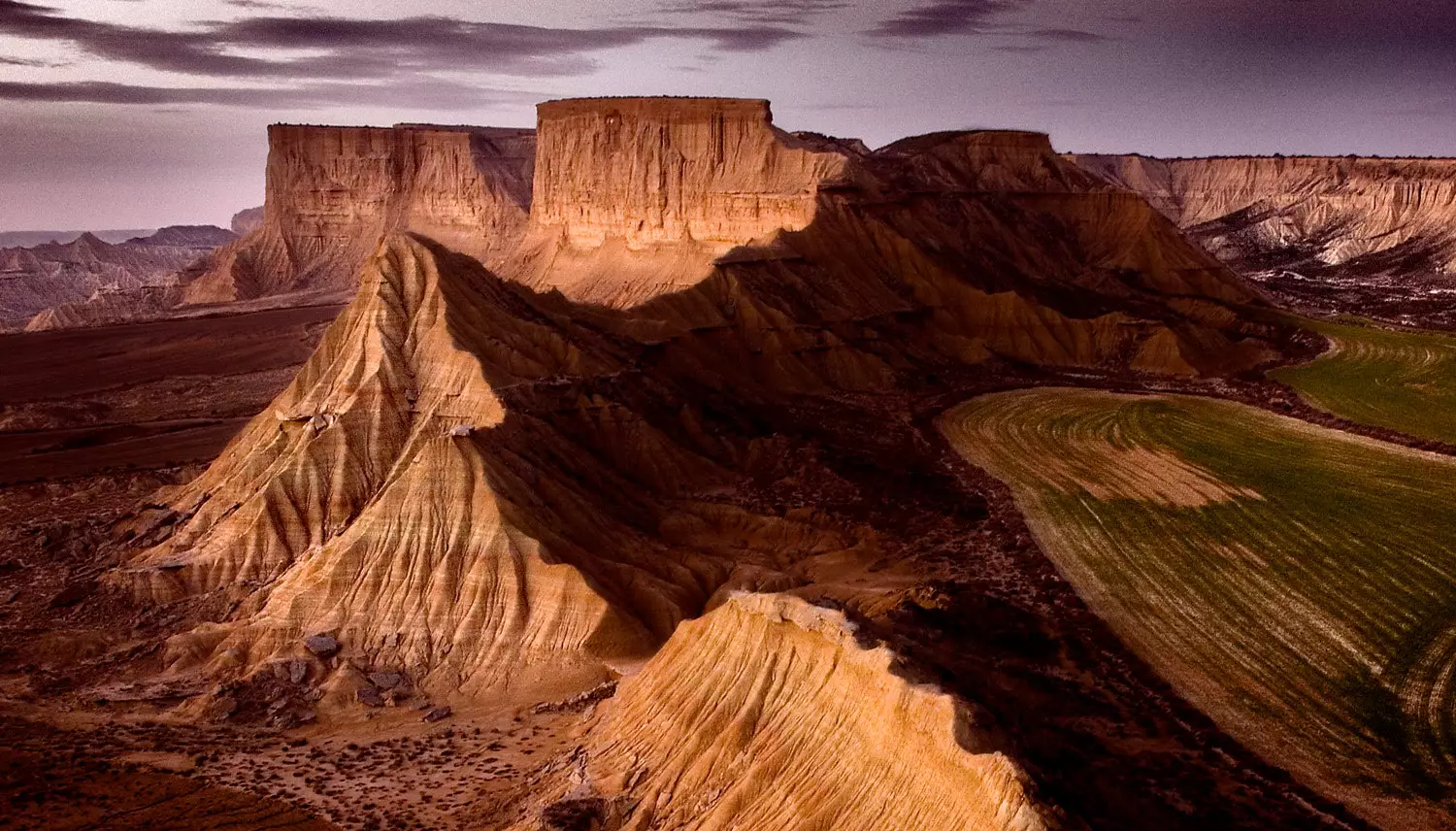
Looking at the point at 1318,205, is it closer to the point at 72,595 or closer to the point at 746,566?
the point at 746,566

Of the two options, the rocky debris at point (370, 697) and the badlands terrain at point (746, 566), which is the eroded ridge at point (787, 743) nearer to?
the badlands terrain at point (746, 566)

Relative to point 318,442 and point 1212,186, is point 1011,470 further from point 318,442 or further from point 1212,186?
point 1212,186

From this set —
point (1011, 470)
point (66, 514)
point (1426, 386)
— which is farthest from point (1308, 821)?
point (1426, 386)

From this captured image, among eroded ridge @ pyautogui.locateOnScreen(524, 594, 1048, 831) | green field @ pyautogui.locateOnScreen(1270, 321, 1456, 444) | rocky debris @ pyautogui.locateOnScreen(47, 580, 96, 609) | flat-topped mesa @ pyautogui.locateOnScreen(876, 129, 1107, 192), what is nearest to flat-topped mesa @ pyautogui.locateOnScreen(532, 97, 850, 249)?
flat-topped mesa @ pyautogui.locateOnScreen(876, 129, 1107, 192)

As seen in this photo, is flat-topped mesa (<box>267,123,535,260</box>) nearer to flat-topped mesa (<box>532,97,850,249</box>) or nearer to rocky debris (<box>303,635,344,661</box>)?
flat-topped mesa (<box>532,97,850,249</box>)

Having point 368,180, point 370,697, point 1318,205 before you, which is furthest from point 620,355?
point 1318,205

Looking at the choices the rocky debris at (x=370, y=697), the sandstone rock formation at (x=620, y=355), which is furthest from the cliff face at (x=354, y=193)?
the rocky debris at (x=370, y=697)
